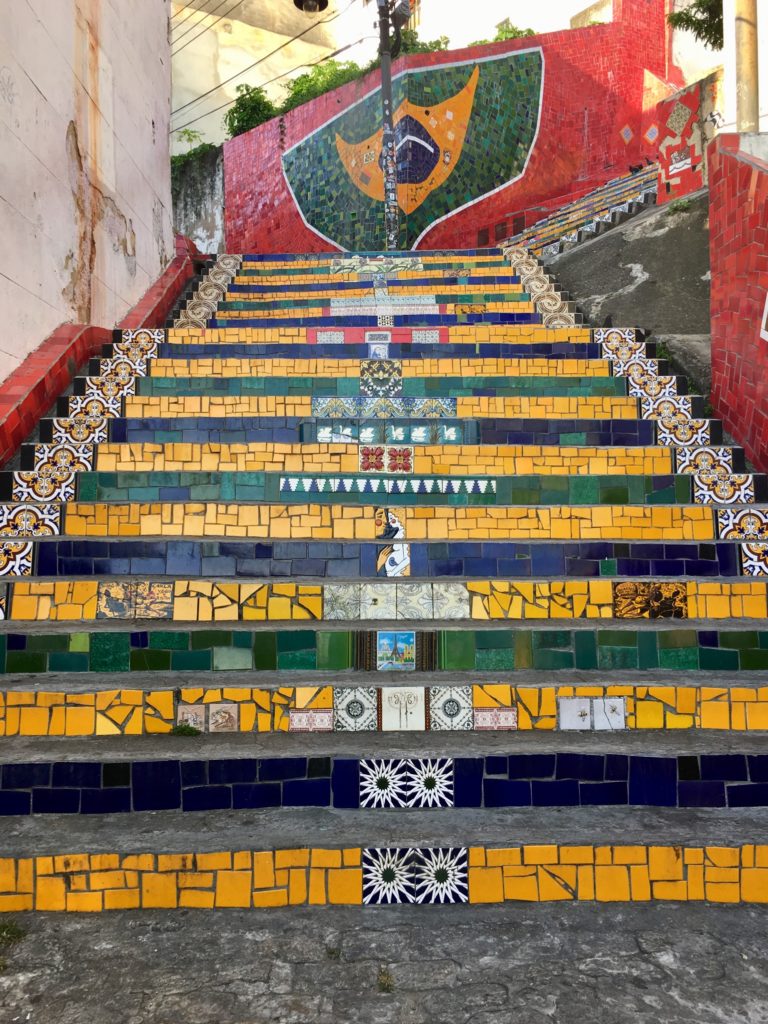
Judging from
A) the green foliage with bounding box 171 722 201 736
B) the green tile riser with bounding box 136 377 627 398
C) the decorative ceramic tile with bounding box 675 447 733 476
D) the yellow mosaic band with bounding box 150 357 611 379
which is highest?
the yellow mosaic band with bounding box 150 357 611 379

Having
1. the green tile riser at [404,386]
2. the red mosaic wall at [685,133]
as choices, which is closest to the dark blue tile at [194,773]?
the green tile riser at [404,386]

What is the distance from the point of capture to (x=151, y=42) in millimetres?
6250

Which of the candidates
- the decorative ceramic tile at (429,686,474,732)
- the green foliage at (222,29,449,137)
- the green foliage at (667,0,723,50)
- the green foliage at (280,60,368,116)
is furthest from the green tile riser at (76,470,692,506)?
the green foliage at (280,60,368,116)

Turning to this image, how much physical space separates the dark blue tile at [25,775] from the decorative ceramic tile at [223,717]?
479 mm

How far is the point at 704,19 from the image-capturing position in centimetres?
862

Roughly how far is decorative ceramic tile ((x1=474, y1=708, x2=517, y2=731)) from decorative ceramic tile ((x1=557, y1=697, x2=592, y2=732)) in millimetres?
151

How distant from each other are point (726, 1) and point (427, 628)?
6509mm

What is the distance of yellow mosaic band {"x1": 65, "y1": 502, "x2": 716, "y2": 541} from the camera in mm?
3021

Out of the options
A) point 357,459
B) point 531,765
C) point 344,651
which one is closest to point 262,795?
point 344,651

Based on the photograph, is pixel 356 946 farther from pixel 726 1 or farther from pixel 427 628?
pixel 726 1

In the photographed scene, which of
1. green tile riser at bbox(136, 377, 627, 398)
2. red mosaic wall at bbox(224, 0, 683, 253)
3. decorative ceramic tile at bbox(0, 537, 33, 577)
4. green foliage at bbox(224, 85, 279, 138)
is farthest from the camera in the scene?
green foliage at bbox(224, 85, 279, 138)

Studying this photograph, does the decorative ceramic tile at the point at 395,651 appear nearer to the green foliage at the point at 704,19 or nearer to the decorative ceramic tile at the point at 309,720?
the decorative ceramic tile at the point at 309,720

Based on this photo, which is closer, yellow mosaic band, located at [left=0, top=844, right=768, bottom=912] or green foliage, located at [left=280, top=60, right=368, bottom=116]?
yellow mosaic band, located at [left=0, top=844, right=768, bottom=912]

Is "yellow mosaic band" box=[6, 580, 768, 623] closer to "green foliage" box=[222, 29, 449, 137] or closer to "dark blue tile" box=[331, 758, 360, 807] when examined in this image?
"dark blue tile" box=[331, 758, 360, 807]
